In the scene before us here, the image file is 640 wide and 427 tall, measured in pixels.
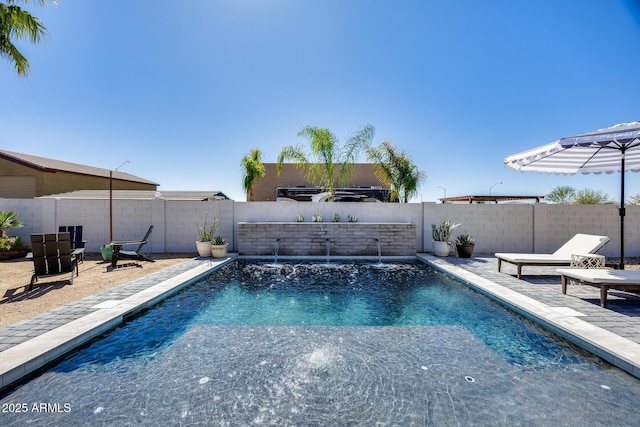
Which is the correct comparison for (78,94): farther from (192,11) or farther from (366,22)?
(366,22)

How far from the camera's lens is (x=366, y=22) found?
10031 mm

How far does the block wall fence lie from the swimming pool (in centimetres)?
636

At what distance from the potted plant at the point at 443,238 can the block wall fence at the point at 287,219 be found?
2.00ft

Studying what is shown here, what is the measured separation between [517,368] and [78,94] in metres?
19.1

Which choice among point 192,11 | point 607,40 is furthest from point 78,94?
point 607,40

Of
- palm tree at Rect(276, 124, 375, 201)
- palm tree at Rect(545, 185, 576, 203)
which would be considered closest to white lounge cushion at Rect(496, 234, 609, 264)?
palm tree at Rect(276, 124, 375, 201)

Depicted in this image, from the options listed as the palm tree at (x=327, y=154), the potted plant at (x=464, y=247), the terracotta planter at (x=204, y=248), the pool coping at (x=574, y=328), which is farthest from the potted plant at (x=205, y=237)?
the potted plant at (x=464, y=247)

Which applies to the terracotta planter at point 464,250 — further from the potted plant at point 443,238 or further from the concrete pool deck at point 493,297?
the concrete pool deck at point 493,297

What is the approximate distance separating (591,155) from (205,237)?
1256 cm

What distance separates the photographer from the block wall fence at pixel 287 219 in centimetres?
1055

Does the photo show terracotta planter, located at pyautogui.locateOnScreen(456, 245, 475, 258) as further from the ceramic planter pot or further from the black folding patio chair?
the black folding patio chair

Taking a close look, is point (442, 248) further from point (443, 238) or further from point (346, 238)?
point (346, 238)

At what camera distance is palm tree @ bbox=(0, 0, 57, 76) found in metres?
9.92

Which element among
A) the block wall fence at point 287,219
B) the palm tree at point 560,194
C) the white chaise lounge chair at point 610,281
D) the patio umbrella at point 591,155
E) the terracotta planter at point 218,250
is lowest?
the terracotta planter at point 218,250
